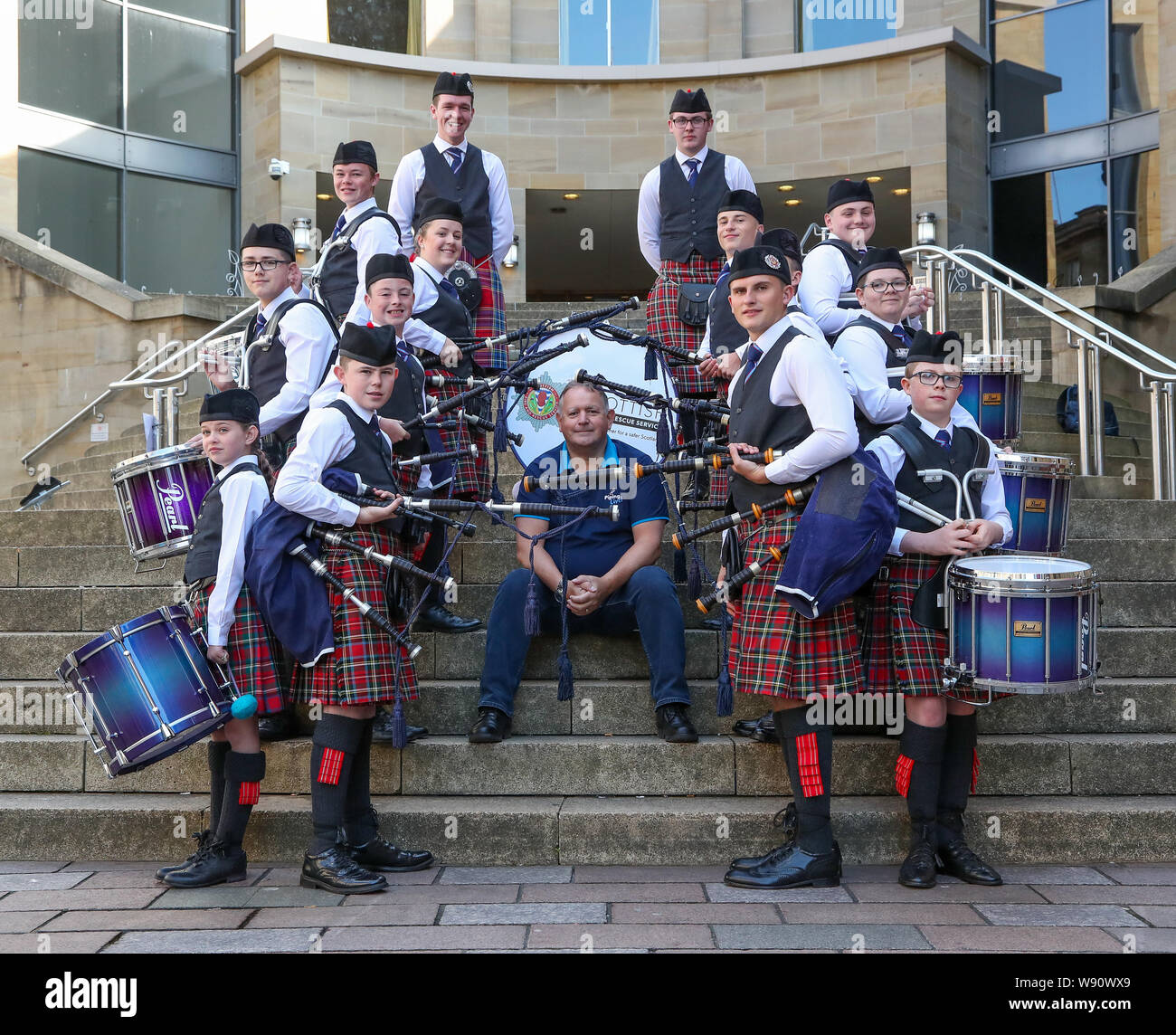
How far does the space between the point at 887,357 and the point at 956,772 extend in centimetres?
163

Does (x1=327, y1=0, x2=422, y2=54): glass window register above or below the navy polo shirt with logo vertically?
above

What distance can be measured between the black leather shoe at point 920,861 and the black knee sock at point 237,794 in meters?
2.27

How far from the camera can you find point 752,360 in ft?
14.2

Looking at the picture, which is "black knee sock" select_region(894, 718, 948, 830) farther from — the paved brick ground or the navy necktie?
the navy necktie

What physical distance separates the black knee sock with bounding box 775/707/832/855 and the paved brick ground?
0.63 feet

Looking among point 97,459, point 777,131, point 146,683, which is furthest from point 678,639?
point 777,131

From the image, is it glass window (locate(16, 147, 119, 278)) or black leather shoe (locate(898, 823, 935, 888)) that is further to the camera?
glass window (locate(16, 147, 119, 278))

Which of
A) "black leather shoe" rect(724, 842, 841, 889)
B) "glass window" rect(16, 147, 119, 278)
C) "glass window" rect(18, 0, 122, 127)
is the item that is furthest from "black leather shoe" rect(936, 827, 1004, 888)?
"glass window" rect(18, 0, 122, 127)

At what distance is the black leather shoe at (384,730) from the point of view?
4758mm

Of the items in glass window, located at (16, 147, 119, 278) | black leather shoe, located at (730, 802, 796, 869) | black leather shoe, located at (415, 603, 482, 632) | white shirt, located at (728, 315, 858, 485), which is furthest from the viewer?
glass window, located at (16, 147, 119, 278)

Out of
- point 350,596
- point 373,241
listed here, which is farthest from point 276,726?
point 373,241

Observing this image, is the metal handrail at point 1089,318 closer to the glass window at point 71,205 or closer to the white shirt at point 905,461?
the white shirt at point 905,461

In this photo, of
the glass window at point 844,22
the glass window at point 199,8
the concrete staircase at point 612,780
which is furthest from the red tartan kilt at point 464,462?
the glass window at point 199,8

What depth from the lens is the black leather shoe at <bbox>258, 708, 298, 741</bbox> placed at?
16.0 feet
